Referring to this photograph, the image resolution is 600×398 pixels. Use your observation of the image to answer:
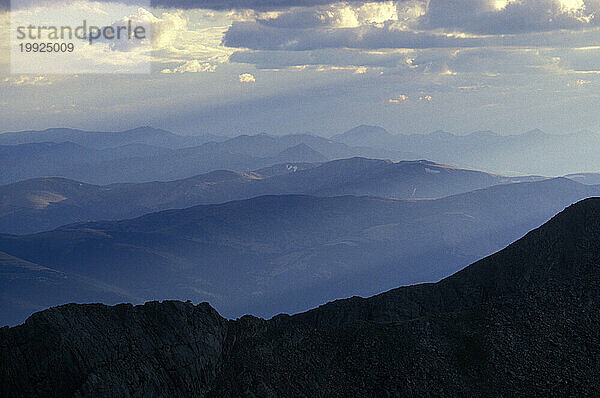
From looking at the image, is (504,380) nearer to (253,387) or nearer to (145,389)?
(253,387)

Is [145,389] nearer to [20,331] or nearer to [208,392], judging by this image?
[208,392]

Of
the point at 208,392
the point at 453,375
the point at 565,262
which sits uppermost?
the point at 565,262

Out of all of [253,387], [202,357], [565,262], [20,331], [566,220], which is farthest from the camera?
[566,220]

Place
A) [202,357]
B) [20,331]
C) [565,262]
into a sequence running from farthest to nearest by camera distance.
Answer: [565,262] → [202,357] → [20,331]

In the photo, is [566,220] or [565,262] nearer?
[565,262]

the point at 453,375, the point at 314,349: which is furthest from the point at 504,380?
the point at 314,349

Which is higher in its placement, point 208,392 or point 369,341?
point 369,341
